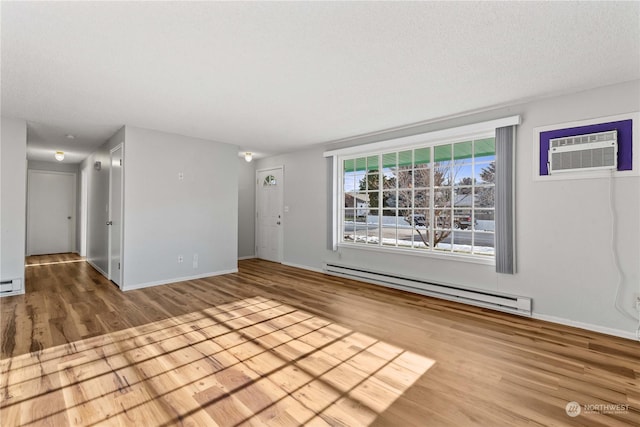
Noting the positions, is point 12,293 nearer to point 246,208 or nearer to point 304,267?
point 246,208

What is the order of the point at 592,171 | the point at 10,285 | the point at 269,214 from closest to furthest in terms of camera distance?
1. the point at 592,171
2. the point at 10,285
3. the point at 269,214

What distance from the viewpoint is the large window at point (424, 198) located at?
12.9 feet

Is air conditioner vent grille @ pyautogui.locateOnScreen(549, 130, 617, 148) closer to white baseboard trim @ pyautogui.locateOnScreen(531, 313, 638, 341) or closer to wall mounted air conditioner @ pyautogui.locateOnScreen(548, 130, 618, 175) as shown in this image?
wall mounted air conditioner @ pyautogui.locateOnScreen(548, 130, 618, 175)

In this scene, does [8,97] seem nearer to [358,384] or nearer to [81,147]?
[81,147]

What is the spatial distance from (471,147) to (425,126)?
28.3 inches

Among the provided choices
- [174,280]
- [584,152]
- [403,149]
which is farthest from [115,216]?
[584,152]

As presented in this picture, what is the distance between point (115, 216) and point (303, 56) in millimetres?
4233

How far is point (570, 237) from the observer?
323cm

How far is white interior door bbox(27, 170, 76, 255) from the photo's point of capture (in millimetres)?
7711

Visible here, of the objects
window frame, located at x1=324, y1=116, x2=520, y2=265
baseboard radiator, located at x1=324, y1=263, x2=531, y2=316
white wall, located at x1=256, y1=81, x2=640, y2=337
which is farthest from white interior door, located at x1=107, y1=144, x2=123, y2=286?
white wall, located at x1=256, y1=81, x2=640, y2=337

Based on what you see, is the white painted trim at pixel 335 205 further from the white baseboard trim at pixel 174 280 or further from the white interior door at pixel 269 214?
the white baseboard trim at pixel 174 280

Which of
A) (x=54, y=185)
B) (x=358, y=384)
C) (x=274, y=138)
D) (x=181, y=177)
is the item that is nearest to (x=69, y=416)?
(x=358, y=384)

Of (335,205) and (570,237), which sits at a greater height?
(335,205)

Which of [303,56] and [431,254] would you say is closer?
[303,56]
